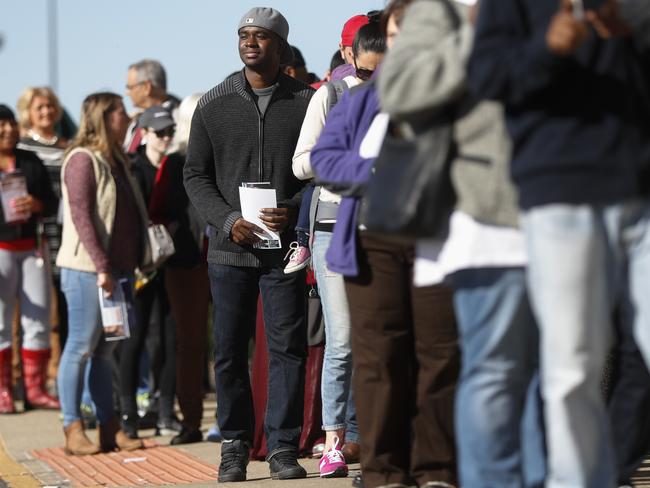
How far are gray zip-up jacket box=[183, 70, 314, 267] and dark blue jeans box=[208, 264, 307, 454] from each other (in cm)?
11

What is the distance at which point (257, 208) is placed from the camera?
7559 mm

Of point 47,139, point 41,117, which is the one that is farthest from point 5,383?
point 41,117

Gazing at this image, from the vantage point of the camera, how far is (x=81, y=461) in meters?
9.07

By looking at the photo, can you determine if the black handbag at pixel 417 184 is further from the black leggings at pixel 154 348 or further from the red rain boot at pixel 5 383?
the red rain boot at pixel 5 383

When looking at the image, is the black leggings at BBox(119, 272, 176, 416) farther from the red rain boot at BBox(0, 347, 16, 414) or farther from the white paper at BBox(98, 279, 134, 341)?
the red rain boot at BBox(0, 347, 16, 414)

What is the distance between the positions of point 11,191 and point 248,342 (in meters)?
4.77

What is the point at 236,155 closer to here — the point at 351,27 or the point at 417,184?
the point at 351,27

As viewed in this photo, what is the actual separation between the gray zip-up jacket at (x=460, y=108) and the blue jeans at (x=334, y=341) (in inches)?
98.6

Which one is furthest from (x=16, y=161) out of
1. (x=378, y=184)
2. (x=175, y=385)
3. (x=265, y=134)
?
(x=378, y=184)

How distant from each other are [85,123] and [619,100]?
5.82 meters

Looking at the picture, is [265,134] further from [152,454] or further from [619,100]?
[619,100]

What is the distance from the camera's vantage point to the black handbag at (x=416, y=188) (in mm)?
4531

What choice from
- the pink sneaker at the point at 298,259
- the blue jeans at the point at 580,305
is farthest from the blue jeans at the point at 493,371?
the pink sneaker at the point at 298,259

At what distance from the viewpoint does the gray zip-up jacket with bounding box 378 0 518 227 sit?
14.7ft
